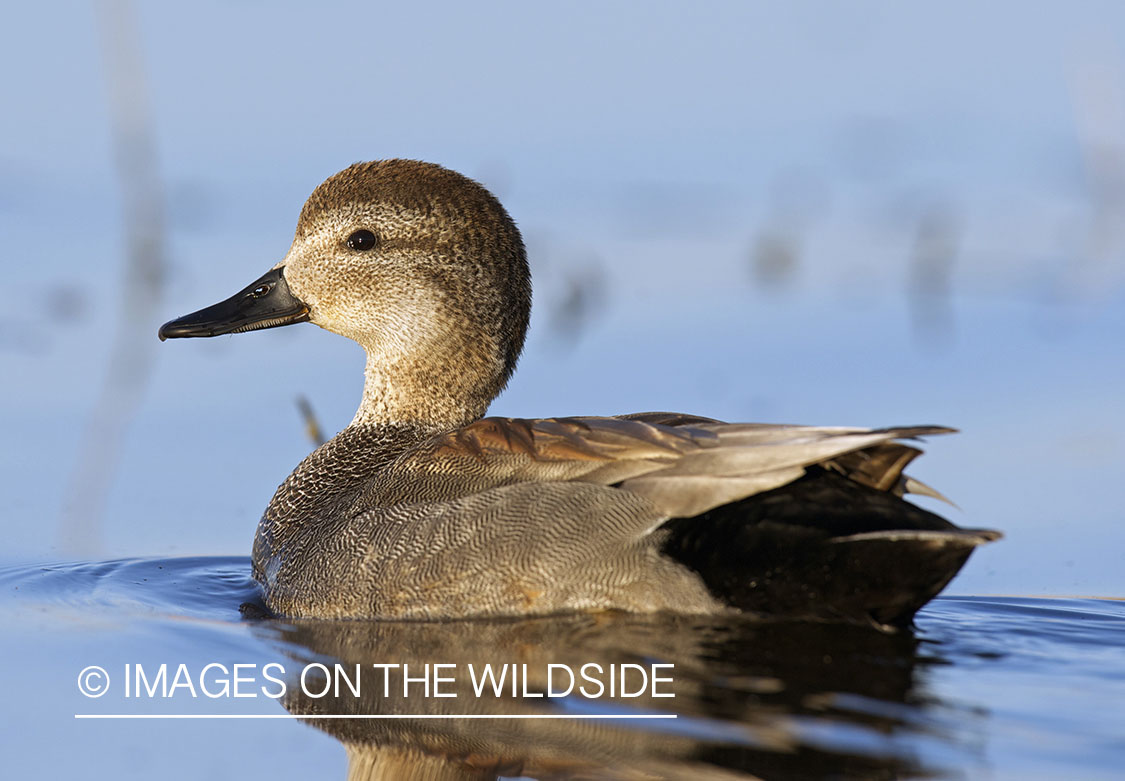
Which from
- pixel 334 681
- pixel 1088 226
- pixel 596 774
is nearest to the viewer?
pixel 596 774

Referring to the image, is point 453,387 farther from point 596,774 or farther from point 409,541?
point 596,774

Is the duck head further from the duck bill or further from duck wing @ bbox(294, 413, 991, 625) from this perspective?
duck wing @ bbox(294, 413, 991, 625)

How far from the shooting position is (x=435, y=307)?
6.65 metres

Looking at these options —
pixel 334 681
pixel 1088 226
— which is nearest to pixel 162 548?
pixel 334 681

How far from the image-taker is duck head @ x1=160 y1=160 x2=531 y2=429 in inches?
262

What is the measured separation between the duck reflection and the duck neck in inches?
43.6

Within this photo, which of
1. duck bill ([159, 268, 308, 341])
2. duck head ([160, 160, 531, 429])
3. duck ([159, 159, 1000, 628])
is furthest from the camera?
duck bill ([159, 268, 308, 341])

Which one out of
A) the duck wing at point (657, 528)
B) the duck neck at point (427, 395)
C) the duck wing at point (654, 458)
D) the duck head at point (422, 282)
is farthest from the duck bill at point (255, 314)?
the duck wing at point (657, 528)

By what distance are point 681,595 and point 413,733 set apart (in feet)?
3.38

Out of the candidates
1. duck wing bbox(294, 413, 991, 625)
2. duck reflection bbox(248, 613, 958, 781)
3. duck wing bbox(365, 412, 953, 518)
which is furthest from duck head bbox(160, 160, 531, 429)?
duck reflection bbox(248, 613, 958, 781)

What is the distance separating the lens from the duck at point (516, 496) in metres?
5.29

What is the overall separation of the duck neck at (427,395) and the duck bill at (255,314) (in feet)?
1.54

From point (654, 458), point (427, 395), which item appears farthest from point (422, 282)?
point (654, 458)

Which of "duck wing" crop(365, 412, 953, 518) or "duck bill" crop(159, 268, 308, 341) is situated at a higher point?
"duck bill" crop(159, 268, 308, 341)
